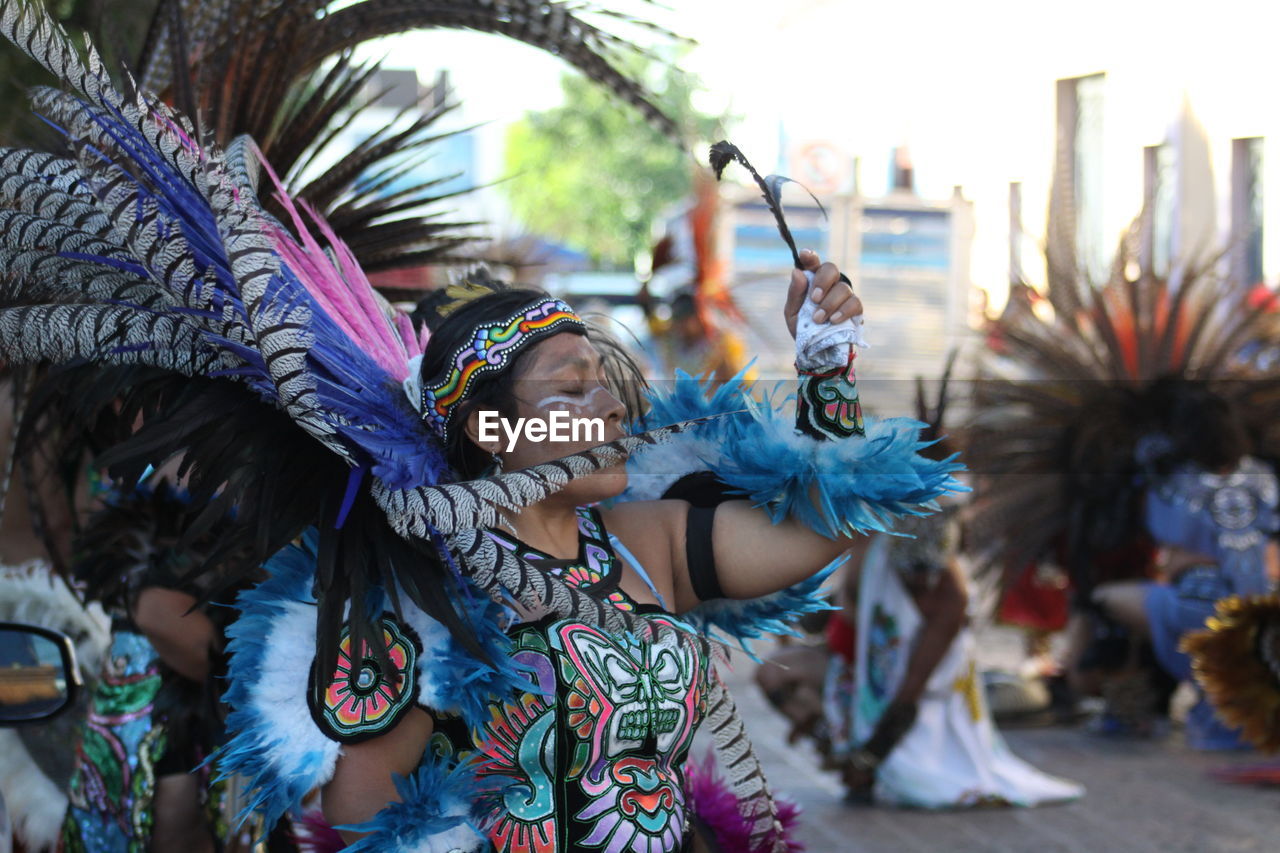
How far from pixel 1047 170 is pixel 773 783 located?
28.1ft

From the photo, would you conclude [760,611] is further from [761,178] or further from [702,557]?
[761,178]

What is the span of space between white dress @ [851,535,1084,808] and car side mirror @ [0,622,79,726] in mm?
3493

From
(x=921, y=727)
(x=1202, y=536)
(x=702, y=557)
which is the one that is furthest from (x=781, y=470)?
(x=1202, y=536)

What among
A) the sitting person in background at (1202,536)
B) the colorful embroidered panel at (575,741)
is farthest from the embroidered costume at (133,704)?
the sitting person in background at (1202,536)

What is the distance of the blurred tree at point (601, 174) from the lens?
24.4 meters

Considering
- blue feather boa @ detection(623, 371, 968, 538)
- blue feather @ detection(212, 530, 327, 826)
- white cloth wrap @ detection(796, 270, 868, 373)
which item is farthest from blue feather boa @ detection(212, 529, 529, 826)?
white cloth wrap @ detection(796, 270, 868, 373)

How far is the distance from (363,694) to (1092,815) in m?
4.13

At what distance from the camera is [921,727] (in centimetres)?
552

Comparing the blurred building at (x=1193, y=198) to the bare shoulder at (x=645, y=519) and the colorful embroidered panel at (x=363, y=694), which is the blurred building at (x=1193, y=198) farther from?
the colorful embroidered panel at (x=363, y=694)

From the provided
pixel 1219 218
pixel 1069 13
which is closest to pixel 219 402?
pixel 1219 218

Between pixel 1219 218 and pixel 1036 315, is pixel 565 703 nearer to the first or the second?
pixel 1036 315

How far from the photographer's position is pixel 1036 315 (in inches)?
289

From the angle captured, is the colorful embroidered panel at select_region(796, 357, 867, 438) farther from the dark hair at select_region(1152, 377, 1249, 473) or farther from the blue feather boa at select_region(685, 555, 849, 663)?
the dark hair at select_region(1152, 377, 1249, 473)

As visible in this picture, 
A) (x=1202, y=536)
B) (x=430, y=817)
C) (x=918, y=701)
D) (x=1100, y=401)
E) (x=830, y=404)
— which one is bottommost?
(x=918, y=701)
